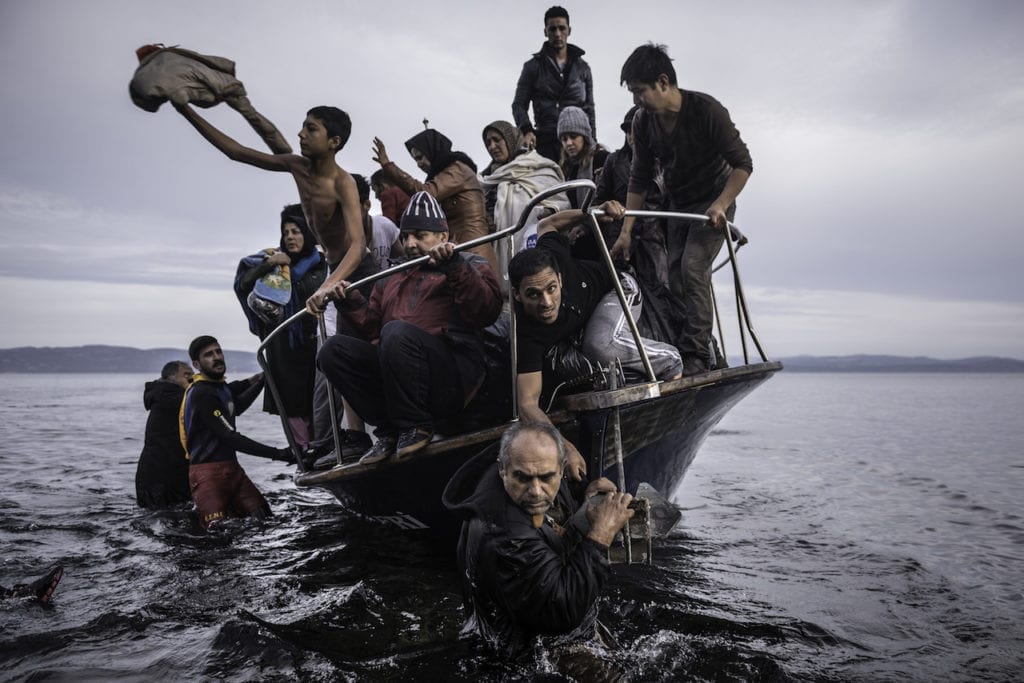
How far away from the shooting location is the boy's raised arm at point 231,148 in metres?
4.38

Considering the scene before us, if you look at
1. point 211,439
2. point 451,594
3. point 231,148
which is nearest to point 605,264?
point 451,594

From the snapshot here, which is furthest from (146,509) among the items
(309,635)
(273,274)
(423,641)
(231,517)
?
(423,641)

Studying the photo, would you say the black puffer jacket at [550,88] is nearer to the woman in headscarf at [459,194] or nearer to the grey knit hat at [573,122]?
the grey knit hat at [573,122]

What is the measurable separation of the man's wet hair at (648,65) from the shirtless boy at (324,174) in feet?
6.45

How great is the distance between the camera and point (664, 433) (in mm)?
4379

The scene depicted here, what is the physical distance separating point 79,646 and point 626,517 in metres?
3.00

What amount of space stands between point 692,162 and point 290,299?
3636 mm

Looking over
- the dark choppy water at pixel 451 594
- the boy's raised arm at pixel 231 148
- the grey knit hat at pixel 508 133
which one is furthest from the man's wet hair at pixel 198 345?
the grey knit hat at pixel 508 133

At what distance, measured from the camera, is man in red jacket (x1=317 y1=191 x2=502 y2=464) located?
149 inches

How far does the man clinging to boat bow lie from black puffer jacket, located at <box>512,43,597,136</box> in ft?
14.4

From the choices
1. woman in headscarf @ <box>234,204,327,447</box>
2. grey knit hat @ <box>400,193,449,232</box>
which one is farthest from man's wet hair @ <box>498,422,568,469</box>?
woman in headscarf @ <box>234,204,327,447</box>

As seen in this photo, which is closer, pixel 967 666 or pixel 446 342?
pixel 967 666

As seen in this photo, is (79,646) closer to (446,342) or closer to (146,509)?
(446,342)

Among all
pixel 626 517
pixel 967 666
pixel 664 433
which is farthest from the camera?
pixel 664 433
